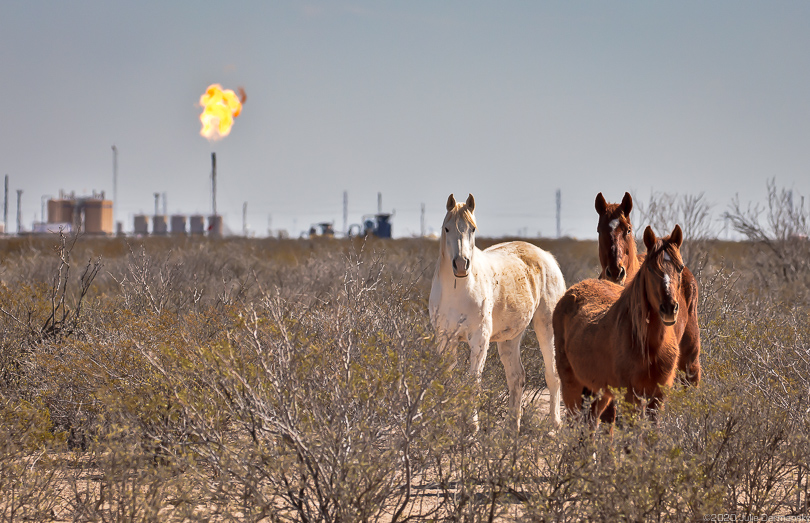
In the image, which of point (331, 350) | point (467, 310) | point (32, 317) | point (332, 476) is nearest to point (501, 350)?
point (467, 310)

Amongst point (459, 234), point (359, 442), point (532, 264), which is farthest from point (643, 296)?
point (532, 264)

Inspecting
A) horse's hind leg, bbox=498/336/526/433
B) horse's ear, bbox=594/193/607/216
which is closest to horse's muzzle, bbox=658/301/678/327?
horse's ear, bbox=594/193/607/216

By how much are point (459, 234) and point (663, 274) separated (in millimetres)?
2656

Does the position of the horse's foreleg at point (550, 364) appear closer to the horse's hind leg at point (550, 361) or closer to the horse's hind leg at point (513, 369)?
the horse's hind leg at point (550, 361)

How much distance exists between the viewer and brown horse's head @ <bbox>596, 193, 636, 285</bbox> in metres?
7.76

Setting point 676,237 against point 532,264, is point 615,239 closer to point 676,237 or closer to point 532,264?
point 532,264

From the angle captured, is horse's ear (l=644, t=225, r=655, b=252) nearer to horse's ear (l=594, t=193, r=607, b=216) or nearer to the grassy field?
Answer: the grassy field

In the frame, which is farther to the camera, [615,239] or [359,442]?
[615,239]

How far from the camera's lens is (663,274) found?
516 centimetres

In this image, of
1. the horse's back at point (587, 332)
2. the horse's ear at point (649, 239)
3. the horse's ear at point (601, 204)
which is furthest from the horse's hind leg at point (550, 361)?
the horse's ear at point (649, 239)

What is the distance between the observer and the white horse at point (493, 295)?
7602 mm

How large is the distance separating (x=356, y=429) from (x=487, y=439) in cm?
86

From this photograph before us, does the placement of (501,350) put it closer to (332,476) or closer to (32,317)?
(332,476)

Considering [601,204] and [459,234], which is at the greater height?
[601,204]
